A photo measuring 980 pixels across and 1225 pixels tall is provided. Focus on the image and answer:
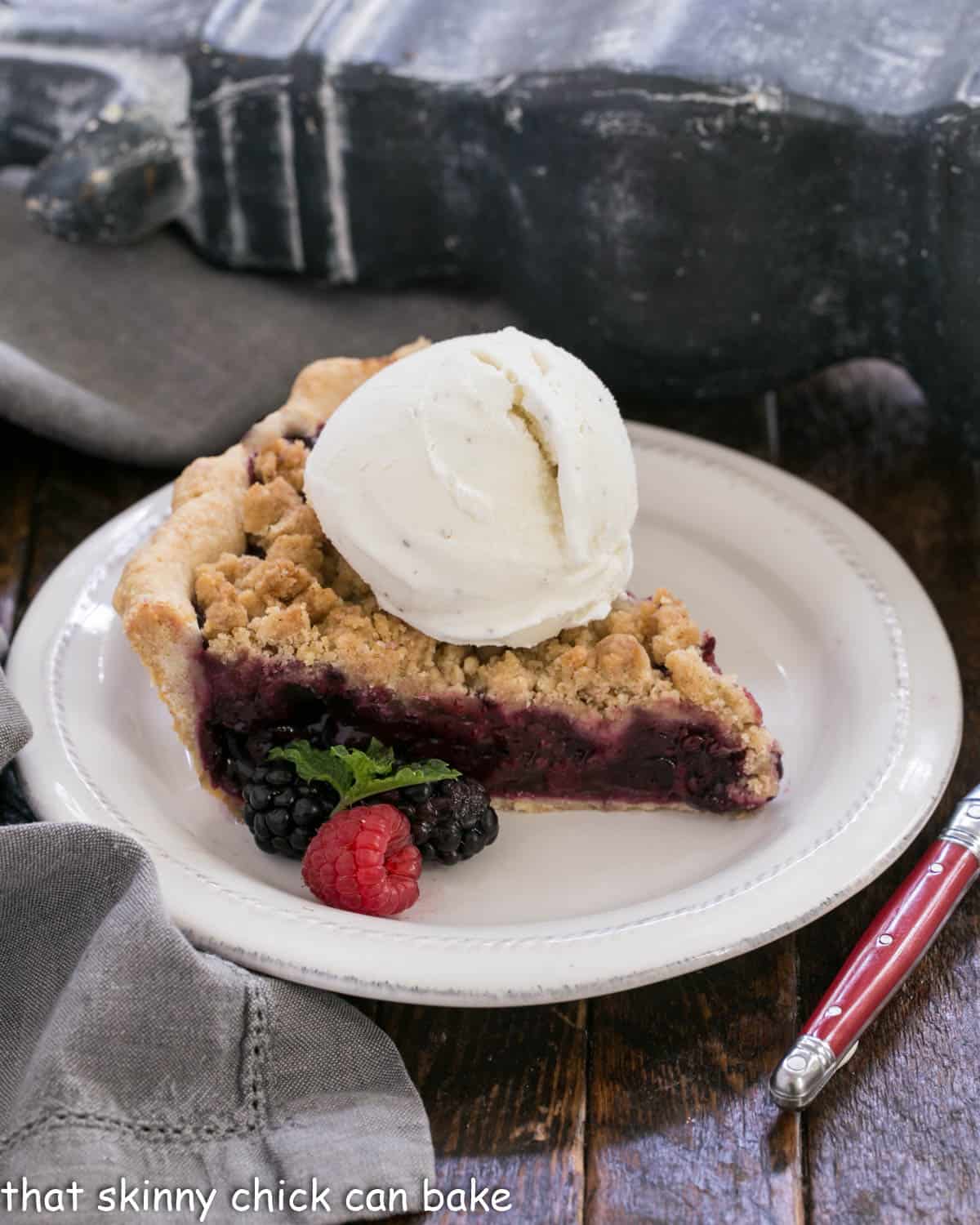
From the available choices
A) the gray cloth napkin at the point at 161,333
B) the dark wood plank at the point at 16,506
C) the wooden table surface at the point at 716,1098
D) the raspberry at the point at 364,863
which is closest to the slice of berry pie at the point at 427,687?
the raspberry at the point at 364,863

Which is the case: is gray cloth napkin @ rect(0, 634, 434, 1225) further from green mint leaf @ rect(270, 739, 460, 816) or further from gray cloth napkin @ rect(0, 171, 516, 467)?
gray cloth napkin @ rect(0, 171, 516, 467)

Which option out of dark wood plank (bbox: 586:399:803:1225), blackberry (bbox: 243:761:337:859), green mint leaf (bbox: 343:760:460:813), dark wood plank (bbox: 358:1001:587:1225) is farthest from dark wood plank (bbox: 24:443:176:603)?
dark wood plank (bbox: 586:399:803:1225)


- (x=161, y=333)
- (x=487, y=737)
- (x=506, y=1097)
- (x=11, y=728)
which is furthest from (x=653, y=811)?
(x=161, y=333)

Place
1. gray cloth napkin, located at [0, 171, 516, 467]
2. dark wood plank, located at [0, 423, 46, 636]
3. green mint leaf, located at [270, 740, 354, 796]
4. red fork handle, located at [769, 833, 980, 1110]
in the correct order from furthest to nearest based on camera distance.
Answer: gray cloth napkin, located at [0, 171, 516, 467] < dark wood plank, located at [0, 423, 46, 636] < green mint leaf, located at [270, 740, 354, 796] < red fork handle, located at [769, 833, 980, 1110]

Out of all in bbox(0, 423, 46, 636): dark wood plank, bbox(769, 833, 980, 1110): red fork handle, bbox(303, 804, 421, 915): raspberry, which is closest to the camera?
bbox(769, 833, 980, 1110): red fork handle

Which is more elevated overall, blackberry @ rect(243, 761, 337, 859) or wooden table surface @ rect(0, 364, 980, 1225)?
blackberry @ rect(243, 761, 337, 859)

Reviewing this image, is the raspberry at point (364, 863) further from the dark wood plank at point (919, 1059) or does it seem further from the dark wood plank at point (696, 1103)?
the dark wood plank at point (919, 1059)
